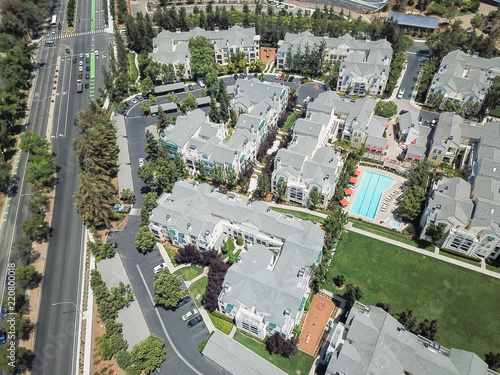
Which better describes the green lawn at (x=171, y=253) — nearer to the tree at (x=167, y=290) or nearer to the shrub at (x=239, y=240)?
the tree at (x=167, y=290)

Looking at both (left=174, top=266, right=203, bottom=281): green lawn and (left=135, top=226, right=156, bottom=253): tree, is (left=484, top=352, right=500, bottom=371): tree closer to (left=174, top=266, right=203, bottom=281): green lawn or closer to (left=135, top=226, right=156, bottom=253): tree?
(left=174, top=266, right=203, bottom=281): green lawn

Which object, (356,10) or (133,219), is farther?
(356,10)

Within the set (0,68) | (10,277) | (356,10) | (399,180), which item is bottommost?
(10,277)

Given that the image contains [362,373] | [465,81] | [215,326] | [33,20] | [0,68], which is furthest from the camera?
[33,20]

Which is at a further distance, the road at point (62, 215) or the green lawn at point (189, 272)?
the green lawn at point (189, 272)

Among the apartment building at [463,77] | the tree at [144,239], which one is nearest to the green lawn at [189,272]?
the tree at [144,239]

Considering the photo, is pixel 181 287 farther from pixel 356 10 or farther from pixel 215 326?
pixel 356 10

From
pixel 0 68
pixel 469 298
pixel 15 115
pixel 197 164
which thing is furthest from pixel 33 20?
pixel 469 298

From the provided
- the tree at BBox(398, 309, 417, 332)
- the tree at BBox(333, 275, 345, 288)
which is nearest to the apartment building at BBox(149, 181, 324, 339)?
the tree at BBox(333, 275, 345, 288)
